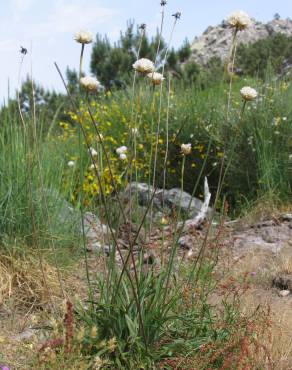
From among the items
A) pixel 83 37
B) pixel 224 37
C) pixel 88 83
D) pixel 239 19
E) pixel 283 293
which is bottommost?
pixel 283 293

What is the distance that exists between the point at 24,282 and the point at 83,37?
7.01 ft

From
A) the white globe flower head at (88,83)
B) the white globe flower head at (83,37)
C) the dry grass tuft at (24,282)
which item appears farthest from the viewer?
the dry grass tuft at (24,282)

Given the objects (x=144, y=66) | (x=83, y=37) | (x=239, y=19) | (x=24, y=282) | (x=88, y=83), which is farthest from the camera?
(x=24, y=282)

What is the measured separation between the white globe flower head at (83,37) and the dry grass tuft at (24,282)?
192cm

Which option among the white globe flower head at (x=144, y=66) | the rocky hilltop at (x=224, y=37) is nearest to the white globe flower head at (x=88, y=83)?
the white globe flower head at (x=144, y=66)

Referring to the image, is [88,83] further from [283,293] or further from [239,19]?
[283,293]

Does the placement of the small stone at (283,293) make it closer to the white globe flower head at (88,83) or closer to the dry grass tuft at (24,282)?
the dry grass tuft at (24,282)

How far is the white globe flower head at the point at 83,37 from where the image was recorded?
2.73 metres

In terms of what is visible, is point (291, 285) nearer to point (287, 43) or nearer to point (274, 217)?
point (274, 217)

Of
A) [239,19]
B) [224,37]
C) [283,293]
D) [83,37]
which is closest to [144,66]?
[83,37]

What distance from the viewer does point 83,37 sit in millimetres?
2734

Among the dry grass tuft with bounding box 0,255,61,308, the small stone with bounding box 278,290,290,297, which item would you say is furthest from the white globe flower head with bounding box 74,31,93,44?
the small stone with bounding box 278,290,290,297

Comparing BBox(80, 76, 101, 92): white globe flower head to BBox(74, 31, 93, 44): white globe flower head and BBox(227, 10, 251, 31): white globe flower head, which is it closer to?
BBox(74, 31, 93, 44): white globe flower head

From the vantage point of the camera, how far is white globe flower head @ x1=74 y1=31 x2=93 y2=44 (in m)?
2.73
